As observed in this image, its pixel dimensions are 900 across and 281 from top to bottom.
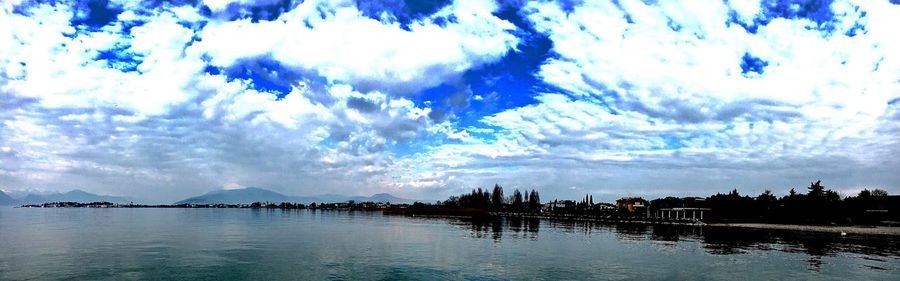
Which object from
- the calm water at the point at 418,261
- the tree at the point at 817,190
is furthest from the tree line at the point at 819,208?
the calm water at the point at 418,261

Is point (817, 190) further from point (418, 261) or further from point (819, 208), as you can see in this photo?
point (418, 261)

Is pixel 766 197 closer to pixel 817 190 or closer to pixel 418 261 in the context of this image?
pixel 817 190

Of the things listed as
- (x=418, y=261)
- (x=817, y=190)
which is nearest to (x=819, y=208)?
(x=817, y=190)

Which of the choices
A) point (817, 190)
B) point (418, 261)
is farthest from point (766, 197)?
point (418, 261)

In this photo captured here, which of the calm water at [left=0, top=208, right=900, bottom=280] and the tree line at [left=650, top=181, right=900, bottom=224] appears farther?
the tree line at [left=650, top=181, right=900, bottom=224]

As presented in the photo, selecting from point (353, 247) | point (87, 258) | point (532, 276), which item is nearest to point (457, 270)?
point (532, 276)

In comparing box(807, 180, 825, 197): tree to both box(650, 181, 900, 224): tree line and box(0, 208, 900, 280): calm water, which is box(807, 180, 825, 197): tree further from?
box(0, 208, 900, 280): calm water

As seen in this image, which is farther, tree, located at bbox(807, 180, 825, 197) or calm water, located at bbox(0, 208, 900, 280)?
tree, located at bbox(807, 180, 825, 197)

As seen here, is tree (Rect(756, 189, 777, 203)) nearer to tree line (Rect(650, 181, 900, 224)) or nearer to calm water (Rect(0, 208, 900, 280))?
tree line (Rect(650, 181, 900, 224))

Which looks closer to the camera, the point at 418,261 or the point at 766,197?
the point at 418,261

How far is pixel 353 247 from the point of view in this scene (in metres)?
67.6

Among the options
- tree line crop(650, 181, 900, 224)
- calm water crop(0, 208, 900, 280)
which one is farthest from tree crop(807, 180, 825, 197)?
calm water crop(0, 208, 900, 280)

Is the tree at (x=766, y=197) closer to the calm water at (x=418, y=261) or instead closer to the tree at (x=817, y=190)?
the tree at (x=817, y=190)

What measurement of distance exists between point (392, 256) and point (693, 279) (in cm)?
2780
